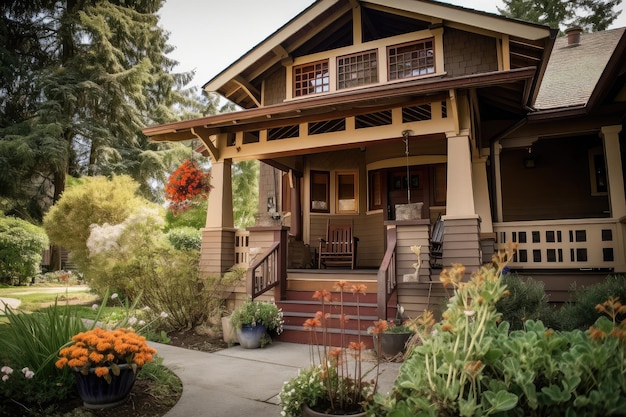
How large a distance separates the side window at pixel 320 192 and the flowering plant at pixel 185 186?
3.14 meters

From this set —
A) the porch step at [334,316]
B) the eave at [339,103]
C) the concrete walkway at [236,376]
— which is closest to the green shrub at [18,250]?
the eave at [339,103]

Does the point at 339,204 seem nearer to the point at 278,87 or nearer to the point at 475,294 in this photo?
the point at 278,87

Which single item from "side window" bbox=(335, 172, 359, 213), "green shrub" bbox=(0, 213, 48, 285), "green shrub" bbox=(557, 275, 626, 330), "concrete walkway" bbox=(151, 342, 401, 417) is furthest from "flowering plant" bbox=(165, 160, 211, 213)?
"green shrub" bbox=(0, 213, 48, 285)

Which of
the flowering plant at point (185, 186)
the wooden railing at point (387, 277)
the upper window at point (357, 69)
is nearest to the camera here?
the wooden railing at point (387, 277)

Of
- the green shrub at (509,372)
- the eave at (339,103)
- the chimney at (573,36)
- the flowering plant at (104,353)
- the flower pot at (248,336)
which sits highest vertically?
the chimney at (573,36)

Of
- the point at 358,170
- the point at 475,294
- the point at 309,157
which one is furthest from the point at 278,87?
the point at 475,294

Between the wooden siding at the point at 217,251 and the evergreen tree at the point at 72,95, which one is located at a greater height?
the evergreen tree at the point at 72,95

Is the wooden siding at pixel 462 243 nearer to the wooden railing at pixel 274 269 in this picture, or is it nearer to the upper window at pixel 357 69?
the wooden railing at pixel 274 269

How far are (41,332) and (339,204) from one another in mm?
7046

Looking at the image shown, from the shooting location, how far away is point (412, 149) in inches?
364

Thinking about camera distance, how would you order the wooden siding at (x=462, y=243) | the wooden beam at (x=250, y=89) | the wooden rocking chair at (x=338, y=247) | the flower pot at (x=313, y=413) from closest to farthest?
the flower pot at (x=313, y=413), the wooden siding at (x=462, y=243), the wooden rocking chair at (x=338, y=247), the wooden beam at (x=250, y=89)

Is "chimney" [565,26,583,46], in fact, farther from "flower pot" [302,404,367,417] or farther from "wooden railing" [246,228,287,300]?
"flower pot" [302,404,367,417]

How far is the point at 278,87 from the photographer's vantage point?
9.54 metres

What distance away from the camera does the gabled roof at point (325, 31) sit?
730cm
